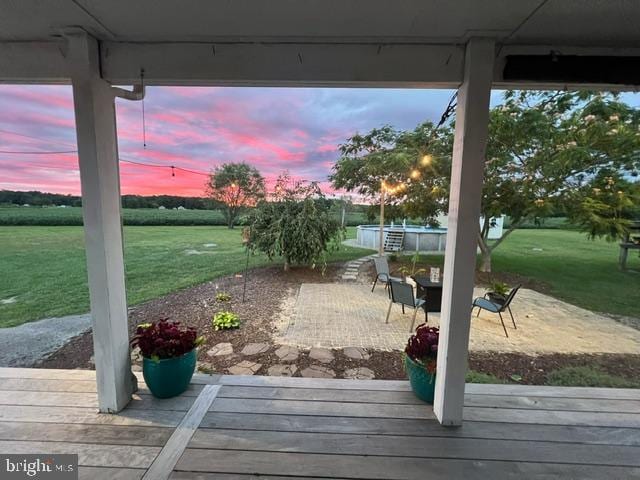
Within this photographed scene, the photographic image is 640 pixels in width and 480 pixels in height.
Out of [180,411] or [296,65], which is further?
[180,411]

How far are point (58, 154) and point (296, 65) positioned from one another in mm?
3259

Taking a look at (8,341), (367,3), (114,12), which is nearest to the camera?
(367,3)

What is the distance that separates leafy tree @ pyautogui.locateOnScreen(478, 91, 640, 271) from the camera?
425 centimetres

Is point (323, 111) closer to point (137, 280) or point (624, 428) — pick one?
point (624, 428)

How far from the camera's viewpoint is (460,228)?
58.6 inches

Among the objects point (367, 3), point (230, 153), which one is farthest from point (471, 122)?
point (230, 153)

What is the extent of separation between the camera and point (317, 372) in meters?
2.59

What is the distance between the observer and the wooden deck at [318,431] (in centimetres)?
130

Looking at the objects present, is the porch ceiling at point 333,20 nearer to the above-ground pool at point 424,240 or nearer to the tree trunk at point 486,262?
the tree trunk at point 486,262

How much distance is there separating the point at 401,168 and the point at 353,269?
8.96ft

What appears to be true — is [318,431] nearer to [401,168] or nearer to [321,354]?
[321,354]

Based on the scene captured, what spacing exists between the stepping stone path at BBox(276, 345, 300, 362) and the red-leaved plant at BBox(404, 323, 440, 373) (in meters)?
1.37

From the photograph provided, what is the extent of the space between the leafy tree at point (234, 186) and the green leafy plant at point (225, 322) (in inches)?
146

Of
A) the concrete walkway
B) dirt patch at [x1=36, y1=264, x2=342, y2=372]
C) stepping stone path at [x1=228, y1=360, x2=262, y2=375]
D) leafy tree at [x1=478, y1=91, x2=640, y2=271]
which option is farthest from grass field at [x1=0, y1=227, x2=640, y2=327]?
stepping stone path at [x1=228, y1=360, x2=262, y2=375]
